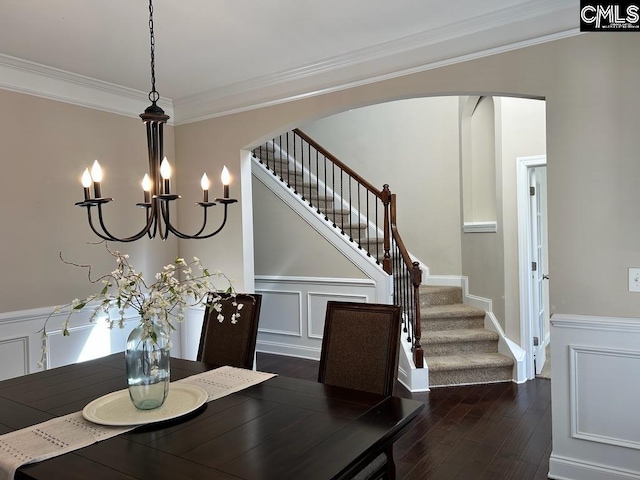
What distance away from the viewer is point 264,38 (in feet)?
9.50

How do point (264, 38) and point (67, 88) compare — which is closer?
point (264, 38)

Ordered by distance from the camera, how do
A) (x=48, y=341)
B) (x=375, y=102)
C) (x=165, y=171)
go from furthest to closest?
(x=48, y=341) → (x=375, y=102) → (x=165, y=171)

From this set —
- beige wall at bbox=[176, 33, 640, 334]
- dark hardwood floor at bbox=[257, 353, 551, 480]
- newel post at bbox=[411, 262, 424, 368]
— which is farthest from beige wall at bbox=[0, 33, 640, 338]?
newel post at bbox=[411, 262, 424, 368]

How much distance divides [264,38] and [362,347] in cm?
203

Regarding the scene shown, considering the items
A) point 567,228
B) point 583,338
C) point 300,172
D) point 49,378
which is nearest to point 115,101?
point 49,378

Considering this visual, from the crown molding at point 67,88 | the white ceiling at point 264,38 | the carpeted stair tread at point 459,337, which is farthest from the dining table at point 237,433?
the carpeted stair tread at point 459,337

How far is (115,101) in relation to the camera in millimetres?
3838

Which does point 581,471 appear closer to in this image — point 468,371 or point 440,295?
point 468,371

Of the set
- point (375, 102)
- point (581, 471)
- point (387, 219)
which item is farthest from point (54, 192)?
point (581, 471)

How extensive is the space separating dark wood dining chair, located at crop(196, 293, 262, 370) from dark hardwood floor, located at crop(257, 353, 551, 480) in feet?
3.75

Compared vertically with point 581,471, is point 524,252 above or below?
above

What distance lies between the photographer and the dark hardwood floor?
2619mm

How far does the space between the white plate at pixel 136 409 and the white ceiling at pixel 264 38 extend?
199 cm

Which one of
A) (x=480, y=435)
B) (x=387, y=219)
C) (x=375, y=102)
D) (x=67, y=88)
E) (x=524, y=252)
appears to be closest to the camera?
(x=480, y=435)
